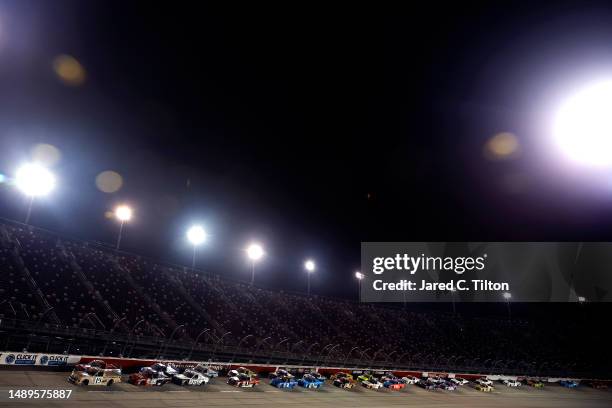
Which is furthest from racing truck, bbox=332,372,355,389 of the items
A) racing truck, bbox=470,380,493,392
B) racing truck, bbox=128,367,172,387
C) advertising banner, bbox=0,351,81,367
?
advertising banner, bbox=0,351,81,367

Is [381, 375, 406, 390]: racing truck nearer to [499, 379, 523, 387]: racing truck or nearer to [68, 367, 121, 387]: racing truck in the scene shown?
[499, 379, 523, 387]: racing truck

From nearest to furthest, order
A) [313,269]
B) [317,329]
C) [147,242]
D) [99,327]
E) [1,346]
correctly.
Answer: [1,346], [99,327], [147,242], [317,329], [313,269]

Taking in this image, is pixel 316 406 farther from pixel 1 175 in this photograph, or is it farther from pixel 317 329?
pixel 1 175

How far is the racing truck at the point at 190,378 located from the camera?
35.0 meters

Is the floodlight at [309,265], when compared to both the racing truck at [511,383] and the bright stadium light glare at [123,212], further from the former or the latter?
the racing truck at [511,383]

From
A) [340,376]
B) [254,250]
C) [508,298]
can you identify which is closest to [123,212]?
[254,250]

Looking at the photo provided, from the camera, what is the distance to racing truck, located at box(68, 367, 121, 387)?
95.6 feet

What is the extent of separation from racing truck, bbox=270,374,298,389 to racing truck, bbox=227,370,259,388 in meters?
2.52

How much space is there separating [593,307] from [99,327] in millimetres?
124244

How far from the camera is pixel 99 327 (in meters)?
42.5

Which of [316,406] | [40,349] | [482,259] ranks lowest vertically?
[316,406]

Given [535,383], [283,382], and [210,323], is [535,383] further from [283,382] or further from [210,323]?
[210,323]

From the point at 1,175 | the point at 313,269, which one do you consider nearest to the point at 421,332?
the point at 313,269

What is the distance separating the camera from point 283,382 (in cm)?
4184
